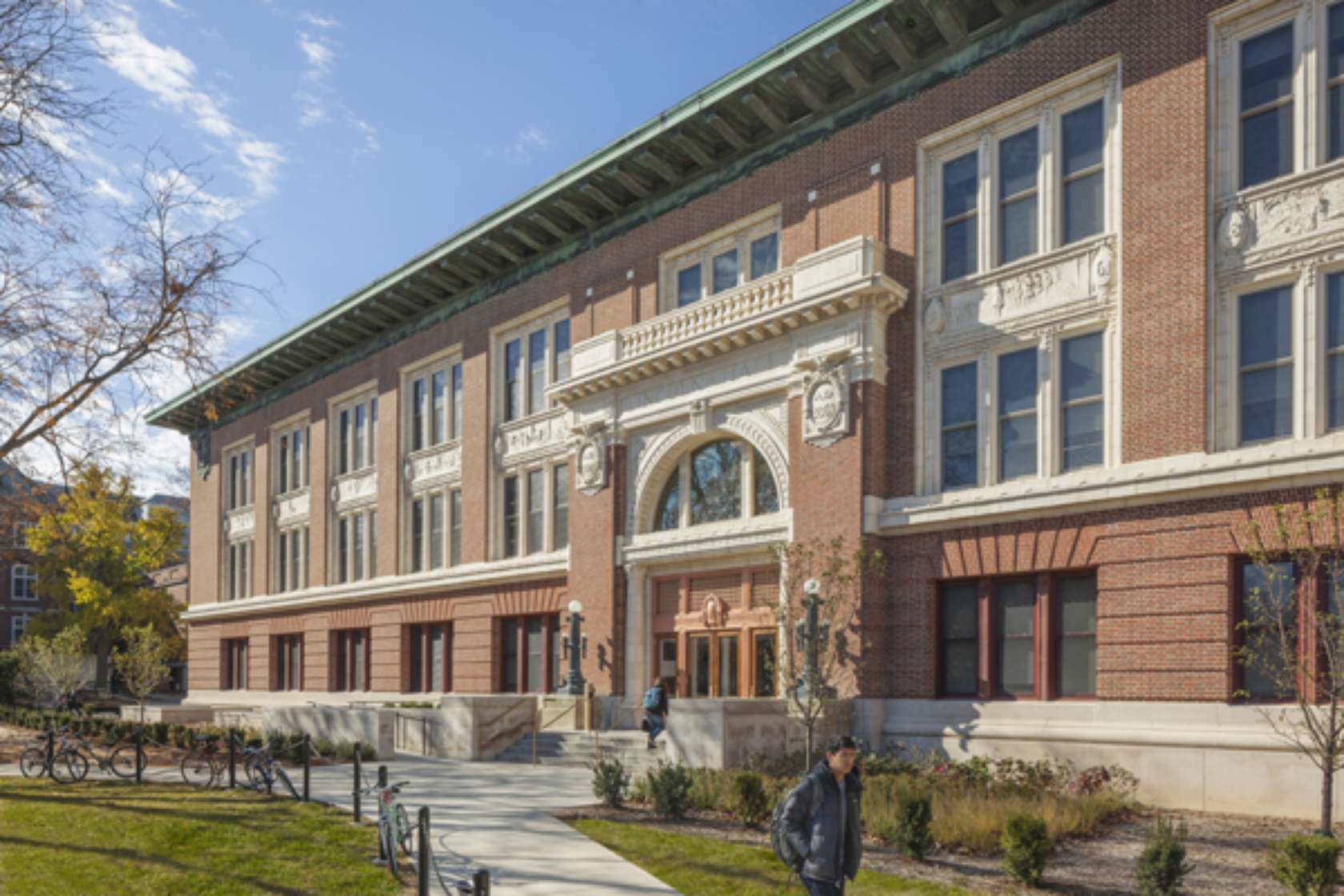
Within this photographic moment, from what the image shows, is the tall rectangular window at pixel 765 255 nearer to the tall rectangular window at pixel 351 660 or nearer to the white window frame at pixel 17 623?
the tall rectangular window at pixel 351 660

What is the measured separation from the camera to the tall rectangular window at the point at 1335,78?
→ 18.2 meters

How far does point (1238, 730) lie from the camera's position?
18.3 meters

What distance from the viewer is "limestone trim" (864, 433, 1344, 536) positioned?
17.8 m

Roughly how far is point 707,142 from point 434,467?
52.7 ft

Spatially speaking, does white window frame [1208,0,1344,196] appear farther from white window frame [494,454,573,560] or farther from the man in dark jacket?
white window frame [494,454,573,560]

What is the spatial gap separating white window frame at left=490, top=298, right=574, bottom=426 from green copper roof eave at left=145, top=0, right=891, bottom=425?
2.87m

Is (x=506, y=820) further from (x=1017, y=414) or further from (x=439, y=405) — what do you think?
(x=439, y=405)

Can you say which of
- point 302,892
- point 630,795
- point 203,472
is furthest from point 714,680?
point 203,472

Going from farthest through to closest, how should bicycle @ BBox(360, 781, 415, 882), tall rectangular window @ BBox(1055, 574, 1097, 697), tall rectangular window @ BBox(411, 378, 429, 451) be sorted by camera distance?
tall rectangular window @ BBox(411, 378, 429, 451), tall rectangular window @ BBox(1055, 574, 1097, 697), bicycle @ BBox(360, 781, 415, 882)

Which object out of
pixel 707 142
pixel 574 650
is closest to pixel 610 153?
pixel 707 142

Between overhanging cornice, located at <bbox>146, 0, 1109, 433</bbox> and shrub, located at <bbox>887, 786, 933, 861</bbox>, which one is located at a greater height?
overhanging cornice, located at <bbox>146, 0, 1109, 433</bbox>

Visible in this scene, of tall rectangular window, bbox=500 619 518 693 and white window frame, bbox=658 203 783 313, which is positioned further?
tall rectangular window, bbox=500 619 518 693

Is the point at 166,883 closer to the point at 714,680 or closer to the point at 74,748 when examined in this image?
the point at 74,748

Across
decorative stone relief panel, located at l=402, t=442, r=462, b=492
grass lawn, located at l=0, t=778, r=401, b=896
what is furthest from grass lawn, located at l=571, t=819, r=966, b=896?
decorative stone relief panel, located at l=402, t=442, r=462, b=492
